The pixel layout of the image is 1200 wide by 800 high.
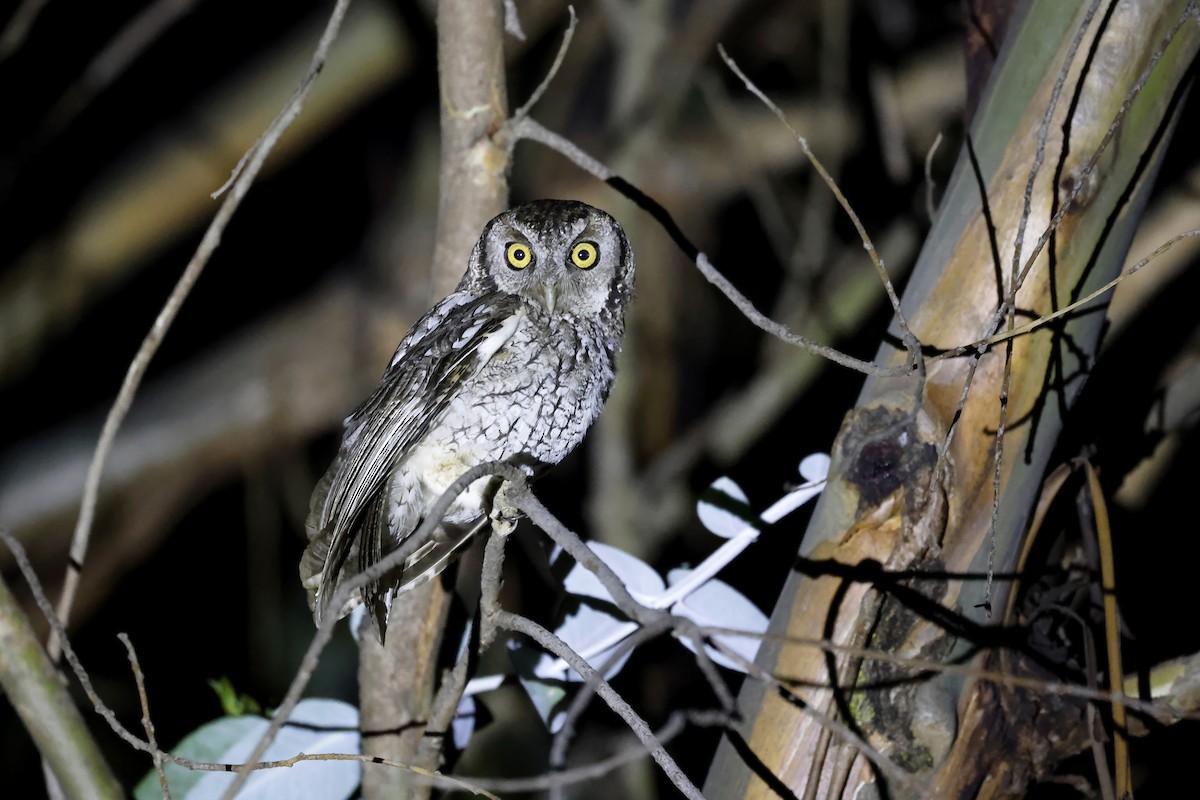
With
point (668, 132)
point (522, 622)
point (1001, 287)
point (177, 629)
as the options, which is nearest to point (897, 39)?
point (668, 132)

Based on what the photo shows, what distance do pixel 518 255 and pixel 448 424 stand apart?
346 millimetres

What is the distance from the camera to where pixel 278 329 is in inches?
148

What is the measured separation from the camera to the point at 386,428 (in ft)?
6.04

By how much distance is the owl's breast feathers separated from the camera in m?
1.84

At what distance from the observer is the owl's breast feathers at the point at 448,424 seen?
184 centimetres

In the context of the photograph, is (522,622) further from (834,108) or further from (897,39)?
(897,39)

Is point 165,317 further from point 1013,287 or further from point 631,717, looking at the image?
point 1013,287

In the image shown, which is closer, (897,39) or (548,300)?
(548,300)

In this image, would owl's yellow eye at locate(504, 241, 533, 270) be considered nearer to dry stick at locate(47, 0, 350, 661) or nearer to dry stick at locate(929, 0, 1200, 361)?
dry stick at locate(47, 0, 350, 661)

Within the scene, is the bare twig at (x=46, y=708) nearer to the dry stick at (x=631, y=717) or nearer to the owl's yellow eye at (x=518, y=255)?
the dry stick at (x=631, y=717)

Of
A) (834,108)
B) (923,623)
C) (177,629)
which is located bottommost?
(177,629)

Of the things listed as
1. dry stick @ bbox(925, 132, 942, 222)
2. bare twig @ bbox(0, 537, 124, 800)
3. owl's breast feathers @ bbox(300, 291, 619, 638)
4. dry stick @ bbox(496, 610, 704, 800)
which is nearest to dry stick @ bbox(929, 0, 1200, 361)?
dry stick @ bbox(925, 132, 942, 222)

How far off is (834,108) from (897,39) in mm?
457

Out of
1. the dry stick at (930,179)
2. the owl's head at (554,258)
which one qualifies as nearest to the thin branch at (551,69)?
the owl's head at (554,258)
